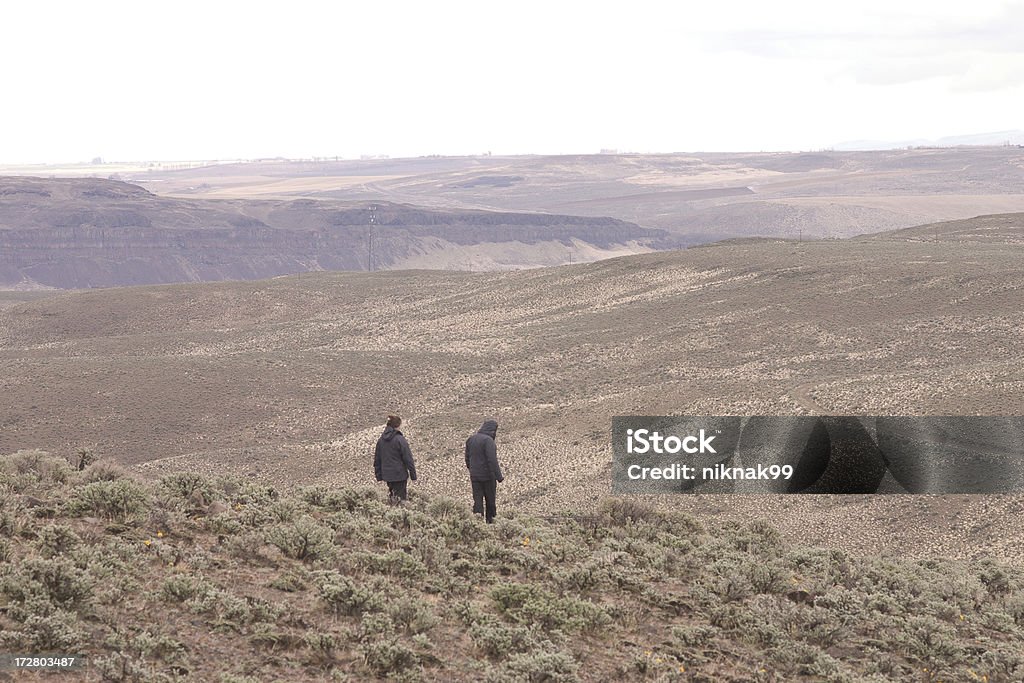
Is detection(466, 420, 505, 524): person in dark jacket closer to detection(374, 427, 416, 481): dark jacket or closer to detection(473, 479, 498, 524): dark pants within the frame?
detection(473, 479, 498, 524): dark pants

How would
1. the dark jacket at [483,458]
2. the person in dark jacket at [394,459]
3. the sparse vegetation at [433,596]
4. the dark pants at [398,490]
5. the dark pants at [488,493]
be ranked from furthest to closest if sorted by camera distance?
the dark pants at [398,490]
the person in dark jacket at [394,459]
the dark pants at [488,493]
the dark jacket at [483,458]
the sparse vegetation at [433,596]

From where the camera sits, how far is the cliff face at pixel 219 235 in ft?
488

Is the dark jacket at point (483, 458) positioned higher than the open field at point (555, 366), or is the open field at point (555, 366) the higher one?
the dark jacket at point (483, 458)

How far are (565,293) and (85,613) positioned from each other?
5842 centimetres

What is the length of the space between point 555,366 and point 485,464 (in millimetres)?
33578

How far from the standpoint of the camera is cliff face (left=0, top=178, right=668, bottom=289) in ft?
488

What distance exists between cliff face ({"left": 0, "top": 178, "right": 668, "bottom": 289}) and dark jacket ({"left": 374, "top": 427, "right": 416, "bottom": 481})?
137126 millimetres

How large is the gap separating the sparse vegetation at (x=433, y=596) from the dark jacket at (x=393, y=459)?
0.46m

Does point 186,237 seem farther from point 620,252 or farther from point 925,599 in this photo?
point 925,599

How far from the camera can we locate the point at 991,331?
42.8 meters

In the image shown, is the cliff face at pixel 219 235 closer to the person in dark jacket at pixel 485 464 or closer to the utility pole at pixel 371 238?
the utility pole at pixel 371 238

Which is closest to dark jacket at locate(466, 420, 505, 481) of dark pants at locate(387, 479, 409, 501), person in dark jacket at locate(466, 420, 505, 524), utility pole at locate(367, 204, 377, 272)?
person in dark jacket at locate(466, 420, 505, 524)

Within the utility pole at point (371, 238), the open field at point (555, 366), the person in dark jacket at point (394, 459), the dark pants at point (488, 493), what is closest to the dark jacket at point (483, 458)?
the dark pants at point (488, 493)

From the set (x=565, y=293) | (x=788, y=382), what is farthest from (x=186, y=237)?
(x=788, y=382)
